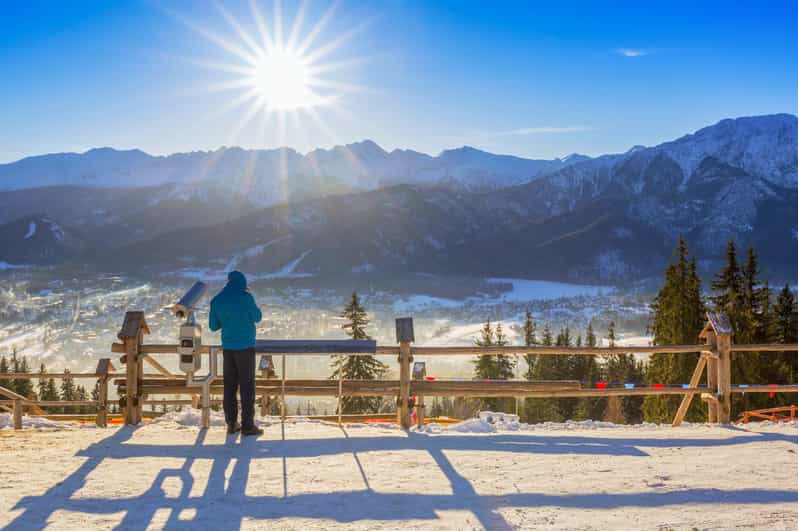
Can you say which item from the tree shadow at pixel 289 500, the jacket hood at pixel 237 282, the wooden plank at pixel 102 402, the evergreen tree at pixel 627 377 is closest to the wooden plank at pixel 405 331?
the tree shadow at pixel 289 500

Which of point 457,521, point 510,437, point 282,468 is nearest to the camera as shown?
point 457,521

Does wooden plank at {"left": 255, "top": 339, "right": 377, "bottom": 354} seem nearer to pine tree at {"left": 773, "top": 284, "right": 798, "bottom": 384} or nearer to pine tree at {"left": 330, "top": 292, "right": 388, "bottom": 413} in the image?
pine tree at {"left": 330, "top": 292, "right": 388, "bottom": 413}

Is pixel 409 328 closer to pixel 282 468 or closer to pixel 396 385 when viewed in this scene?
pixel 396 385

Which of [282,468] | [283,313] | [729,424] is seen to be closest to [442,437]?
[282,468]

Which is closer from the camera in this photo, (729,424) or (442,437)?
(442,437)

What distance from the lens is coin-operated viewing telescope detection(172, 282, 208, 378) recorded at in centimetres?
813

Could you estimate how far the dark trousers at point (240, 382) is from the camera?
26.0 feet

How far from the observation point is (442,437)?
809cm

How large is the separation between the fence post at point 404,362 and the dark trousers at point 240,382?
78.7 inches

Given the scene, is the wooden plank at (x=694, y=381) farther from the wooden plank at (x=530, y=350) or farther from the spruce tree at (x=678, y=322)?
the spruce tree at (x=678, y=322)

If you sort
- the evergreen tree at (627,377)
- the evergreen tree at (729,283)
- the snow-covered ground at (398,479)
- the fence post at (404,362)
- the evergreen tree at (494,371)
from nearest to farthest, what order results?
the snow-covered ground at (398,479) < the fence post at (404,362) < the evergreen tree at (729,283) < the evergreen tree at (494,371) < the evergreen tree at (627,377)

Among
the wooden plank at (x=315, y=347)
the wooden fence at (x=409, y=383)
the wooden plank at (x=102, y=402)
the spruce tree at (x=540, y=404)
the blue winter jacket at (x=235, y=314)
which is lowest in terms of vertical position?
the spruce tree at (x=540, y=404)

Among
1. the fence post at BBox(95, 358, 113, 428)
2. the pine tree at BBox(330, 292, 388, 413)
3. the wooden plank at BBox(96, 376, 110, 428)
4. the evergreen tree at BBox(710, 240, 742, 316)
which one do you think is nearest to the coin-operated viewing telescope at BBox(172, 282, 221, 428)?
the fence post at BBox(95, 358, 113, 428)

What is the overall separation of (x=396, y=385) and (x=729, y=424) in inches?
185
